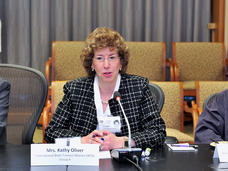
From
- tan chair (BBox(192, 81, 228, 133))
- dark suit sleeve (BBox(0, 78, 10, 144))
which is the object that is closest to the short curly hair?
dark suit sleeve (BBox(0, 78, 10, 144))

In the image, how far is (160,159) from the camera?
158 centimetres

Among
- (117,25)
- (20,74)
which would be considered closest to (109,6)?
(117,25)

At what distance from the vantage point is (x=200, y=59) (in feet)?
16.1

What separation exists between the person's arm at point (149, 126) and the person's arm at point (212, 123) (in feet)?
0.77

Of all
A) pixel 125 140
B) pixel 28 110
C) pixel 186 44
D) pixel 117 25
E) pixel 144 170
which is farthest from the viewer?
pixel 117 25

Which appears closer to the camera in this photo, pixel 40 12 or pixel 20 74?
pixel 20 74

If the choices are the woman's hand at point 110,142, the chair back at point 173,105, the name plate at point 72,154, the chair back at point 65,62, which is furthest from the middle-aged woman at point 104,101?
the chair back at point 65,62

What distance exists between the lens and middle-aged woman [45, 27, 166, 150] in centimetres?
215

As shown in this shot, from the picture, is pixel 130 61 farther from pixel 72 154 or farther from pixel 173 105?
pixel 72 154

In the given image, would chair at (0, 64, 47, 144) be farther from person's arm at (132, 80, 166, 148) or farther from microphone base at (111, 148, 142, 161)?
microphone base at (111, 148, 142, 161)

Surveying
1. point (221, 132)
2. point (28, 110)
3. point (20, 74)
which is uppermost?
point (20, 74)

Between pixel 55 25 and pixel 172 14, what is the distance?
167cm

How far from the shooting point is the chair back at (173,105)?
3.16 meters

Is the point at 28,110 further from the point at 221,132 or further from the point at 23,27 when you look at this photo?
the point at 23,27
